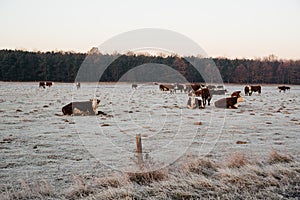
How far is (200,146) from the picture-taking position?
871 cm

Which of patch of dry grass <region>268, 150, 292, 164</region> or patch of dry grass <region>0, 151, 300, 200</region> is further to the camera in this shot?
patch of dry grass <region>268, 150, 292, 164</region>

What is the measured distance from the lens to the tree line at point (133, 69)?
40094 millimetres

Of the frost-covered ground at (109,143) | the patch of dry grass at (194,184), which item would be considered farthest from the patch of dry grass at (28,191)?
the frost-covered ground at (109,143)

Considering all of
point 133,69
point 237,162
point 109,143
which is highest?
point 133,69

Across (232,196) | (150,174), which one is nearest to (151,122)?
(150,174)

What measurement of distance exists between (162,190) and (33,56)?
256 feet

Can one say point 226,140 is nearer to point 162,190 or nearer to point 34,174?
point 162,190

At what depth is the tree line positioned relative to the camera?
40.1m

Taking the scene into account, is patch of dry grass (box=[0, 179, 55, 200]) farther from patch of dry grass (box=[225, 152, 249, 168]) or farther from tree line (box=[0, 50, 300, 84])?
tree line (box=[0, 50, 300, 84])

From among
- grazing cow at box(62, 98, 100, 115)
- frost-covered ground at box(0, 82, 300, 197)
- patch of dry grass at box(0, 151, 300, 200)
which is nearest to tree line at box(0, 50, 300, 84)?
grazing cow at box(62, 98, 100, 115)

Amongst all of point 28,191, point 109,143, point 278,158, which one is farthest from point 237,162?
point 28,191

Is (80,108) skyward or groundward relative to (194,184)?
skyward

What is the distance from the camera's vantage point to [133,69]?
43.8m

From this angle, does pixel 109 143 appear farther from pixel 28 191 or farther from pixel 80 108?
pixel 80 108
